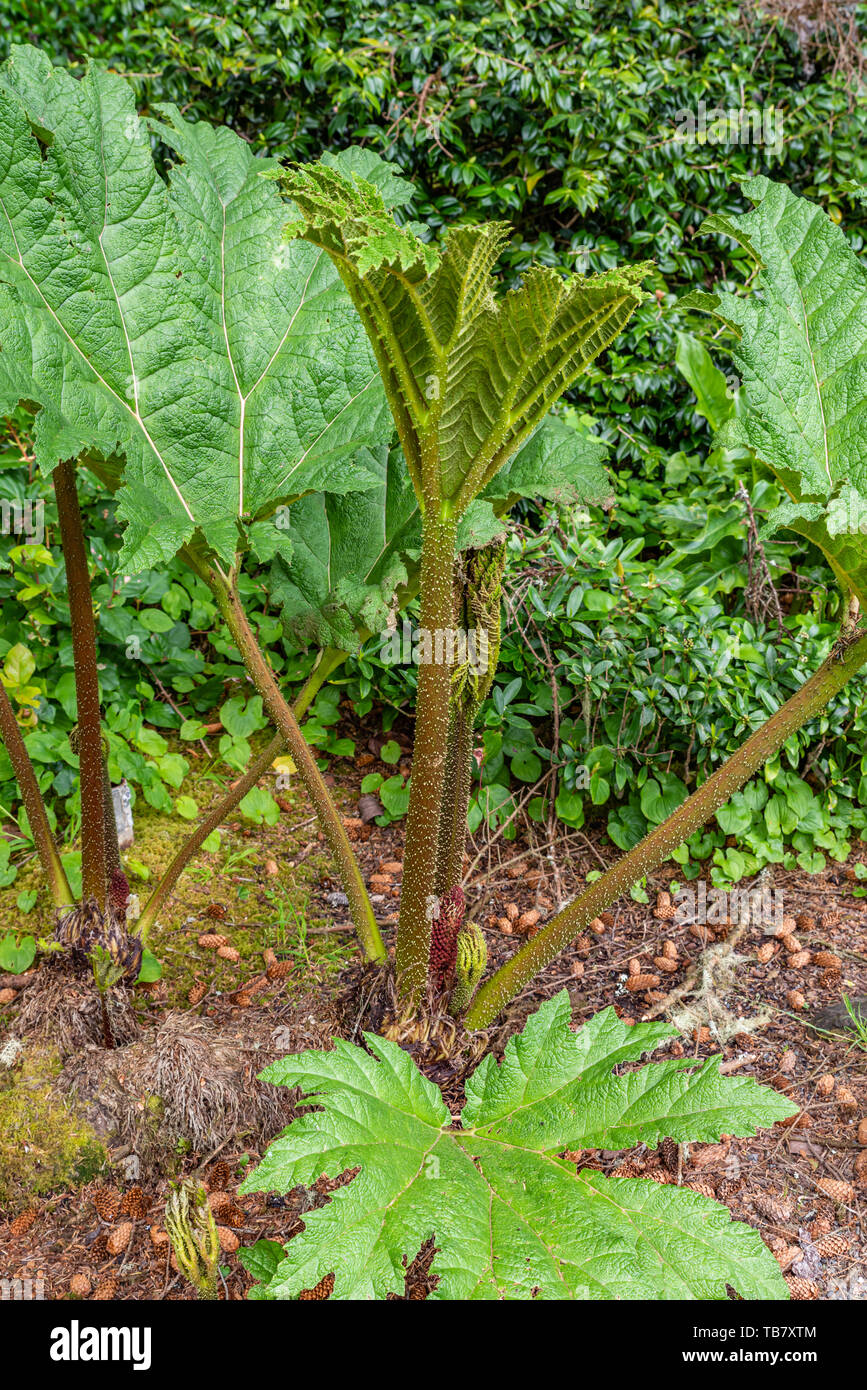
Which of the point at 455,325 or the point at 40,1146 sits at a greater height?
the point at 455,325

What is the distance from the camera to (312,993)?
242 cm

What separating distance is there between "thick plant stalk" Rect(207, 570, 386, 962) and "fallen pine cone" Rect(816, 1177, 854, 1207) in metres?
1.06

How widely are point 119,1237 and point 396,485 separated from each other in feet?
5.34

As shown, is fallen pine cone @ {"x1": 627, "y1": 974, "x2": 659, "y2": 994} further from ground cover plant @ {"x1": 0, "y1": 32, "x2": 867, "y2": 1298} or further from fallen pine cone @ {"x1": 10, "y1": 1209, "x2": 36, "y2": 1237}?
fallen pine cone @ {"x1": 10, "y1": 1209, "x2": 36, "y2": 1237}

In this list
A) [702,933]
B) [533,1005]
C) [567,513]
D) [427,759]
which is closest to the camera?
[427,759]

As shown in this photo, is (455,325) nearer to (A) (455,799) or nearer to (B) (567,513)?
(A) (455,799)

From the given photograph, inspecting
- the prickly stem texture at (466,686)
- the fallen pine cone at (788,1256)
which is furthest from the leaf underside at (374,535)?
the fallen pine cone at (788,1256)

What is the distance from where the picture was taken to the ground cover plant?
1386 mm

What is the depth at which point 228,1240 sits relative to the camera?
6.30 ft

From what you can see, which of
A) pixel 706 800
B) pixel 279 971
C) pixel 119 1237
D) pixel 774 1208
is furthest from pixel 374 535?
pixel 774 1208

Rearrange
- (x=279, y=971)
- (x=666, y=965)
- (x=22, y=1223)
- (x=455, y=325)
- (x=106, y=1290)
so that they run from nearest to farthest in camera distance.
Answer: (x=455, y=325) → (x=106, y=1290) → (x=22, y=1223) → (x=279, y=971) → (x=666, y=965)

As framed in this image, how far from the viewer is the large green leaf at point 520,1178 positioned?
52.7 inches

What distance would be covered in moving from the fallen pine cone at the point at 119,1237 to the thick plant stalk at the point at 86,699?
63cm

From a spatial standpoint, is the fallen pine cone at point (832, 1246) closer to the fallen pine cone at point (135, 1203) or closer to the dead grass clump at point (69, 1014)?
the fallen pine cone at point (135, 1203)
